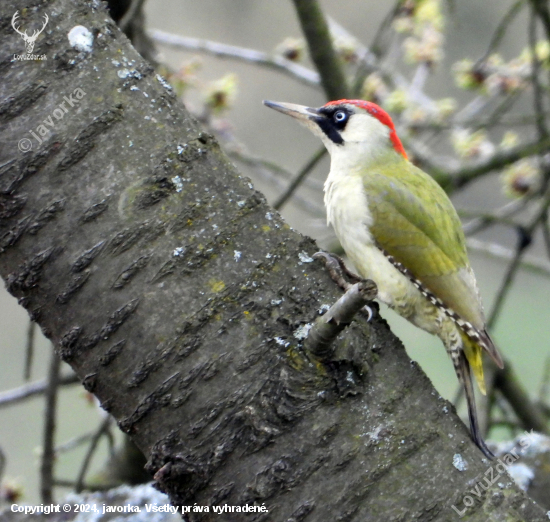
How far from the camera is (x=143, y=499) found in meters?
2.09

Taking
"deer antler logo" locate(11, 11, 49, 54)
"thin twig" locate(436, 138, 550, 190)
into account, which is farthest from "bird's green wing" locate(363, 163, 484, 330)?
"deer antler logo" locate(11, 11, 49, 54)

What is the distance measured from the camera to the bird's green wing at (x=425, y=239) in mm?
2543

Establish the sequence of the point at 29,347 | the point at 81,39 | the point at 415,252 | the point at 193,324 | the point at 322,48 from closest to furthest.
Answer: the point at 193,324
the point at 81,39
the point at 29,347
the point at 415,252
the point at 322,48

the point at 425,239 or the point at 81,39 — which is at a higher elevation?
the point at 81,39

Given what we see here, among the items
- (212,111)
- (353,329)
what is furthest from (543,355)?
(353,329)

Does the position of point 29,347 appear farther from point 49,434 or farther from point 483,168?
point 483,168

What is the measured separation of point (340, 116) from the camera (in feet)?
9.44

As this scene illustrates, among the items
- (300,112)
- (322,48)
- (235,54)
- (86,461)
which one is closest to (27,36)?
(322,48)

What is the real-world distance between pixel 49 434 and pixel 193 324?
1.58 metres

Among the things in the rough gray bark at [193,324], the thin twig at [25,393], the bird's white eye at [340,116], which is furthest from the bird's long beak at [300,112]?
the rough gray bark at [193,324]

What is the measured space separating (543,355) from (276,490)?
618 cm

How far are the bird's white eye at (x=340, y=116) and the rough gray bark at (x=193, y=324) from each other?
1571 mm

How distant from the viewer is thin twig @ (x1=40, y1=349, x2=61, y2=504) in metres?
2.53

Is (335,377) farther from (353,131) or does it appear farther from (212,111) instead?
(212,111)
